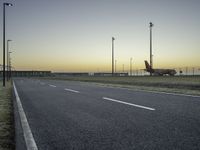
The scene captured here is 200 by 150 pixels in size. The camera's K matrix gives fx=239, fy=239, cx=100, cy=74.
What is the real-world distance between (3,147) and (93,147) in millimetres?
Result: 1604

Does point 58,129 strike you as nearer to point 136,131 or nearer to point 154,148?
point 136,131

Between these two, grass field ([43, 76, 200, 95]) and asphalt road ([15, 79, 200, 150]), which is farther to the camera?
grass field ([43, 76, 200, 95])

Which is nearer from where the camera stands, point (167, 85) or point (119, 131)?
point (119, 131)

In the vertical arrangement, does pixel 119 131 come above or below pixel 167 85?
below

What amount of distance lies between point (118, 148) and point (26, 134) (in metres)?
2.15

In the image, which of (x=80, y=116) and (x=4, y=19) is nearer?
(x=80, y=116)

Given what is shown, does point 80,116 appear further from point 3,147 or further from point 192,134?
point 192,134

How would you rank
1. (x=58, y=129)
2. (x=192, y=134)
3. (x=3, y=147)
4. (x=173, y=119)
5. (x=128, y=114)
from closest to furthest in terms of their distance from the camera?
(x=3, y=147)
(x=192, y=134)
(x=58, y=129)
(x=173, y=119)
(x=128, y=114)

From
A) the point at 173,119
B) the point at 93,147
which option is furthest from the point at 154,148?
the point at 173,119

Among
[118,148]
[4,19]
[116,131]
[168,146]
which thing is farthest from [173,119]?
[4,19]

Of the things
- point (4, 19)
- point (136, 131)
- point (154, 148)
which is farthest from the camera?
point (4, 19)

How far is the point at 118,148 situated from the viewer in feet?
12.6

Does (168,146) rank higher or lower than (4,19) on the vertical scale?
lower

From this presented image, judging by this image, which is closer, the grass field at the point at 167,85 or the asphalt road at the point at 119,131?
the asphalt road at the point at 119,131
